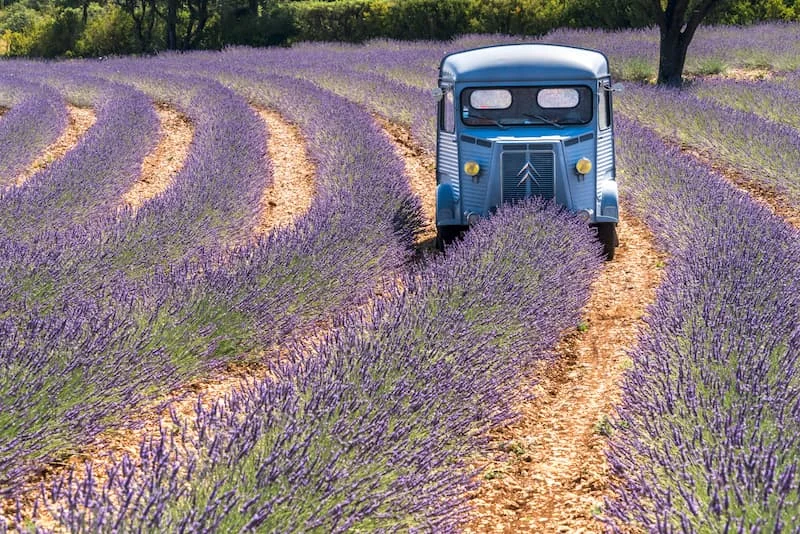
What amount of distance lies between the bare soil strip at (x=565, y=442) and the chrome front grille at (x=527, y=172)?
1.07m

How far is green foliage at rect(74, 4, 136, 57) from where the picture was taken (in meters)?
32.2

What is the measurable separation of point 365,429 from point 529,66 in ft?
14.5

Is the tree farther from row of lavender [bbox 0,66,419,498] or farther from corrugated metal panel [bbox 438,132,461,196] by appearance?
corrugated metal panel [bbox 438,132,461,196]

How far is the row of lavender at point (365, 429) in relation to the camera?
8.77 ft

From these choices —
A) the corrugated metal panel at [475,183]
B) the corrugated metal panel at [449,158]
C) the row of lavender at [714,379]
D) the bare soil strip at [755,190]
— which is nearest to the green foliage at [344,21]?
the bare soil strip at [755,190]

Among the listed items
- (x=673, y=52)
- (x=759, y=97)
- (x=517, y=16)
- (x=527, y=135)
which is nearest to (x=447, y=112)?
(x=527, y=135)

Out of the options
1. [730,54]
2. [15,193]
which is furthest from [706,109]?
[15,193]

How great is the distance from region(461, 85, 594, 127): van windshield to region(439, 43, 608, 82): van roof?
114 mm

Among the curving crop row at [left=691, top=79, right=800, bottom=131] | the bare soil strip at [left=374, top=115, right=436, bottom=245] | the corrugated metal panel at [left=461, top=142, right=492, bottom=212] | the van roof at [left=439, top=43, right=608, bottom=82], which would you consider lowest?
the bare soil strip at [left=374, top=115, right=436, bottom=245]

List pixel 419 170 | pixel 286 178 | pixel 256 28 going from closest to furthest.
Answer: pixel 286 178
pixel 419 170
pixel 256 28

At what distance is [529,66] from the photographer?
704 cm

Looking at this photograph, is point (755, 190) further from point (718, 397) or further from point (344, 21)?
point (344, 21)

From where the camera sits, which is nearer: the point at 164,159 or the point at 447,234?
the point at 447,234

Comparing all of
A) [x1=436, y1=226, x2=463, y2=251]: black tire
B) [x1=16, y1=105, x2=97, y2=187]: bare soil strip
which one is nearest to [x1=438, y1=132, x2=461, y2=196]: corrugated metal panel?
[x1=436, y1=226, x2=463, y2=251]: black tire
